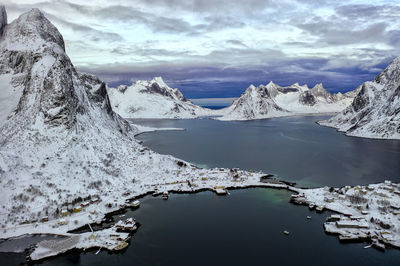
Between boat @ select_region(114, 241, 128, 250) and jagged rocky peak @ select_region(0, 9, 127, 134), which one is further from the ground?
jagged rocky peak @ select_region(0, 9, 127, 134)

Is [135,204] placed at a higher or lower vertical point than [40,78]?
lower

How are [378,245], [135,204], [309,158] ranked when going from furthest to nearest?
[309,158] < [135,204] < [378,245]

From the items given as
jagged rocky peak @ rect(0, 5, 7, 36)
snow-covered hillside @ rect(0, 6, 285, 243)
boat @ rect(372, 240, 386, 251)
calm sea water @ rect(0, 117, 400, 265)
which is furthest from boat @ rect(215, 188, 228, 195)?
jagged rocky peak @ rect(0, 5, 7, 36)

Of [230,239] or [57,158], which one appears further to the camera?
[57,158]

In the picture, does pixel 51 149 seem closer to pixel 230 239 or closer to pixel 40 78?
pixel 40 78

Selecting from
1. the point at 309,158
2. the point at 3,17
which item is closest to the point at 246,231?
the point at 309,158

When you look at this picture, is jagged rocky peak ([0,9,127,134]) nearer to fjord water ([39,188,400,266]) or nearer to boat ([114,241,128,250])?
fjord water ([39,188,400,266])

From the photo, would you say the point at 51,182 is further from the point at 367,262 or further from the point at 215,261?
the point at 367,262

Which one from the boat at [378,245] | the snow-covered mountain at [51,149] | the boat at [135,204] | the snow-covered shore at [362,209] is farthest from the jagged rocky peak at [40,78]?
the boat at [378,245]

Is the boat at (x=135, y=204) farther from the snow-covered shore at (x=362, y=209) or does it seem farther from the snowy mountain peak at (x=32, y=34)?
the snowy mountain peak at (x=32, y=34)

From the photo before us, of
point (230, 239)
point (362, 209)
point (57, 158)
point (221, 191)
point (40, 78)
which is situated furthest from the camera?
point (40, 78)

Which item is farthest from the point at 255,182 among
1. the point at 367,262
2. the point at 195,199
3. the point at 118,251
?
the point at 118,251
